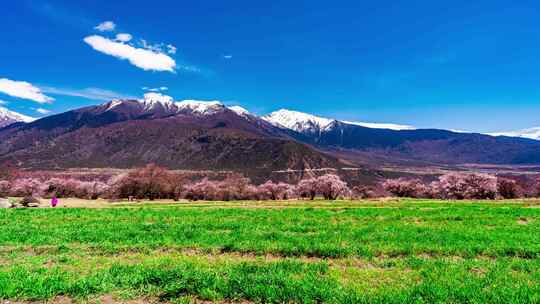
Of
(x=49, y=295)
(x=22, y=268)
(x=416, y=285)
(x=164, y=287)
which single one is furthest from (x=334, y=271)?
(x=22, y=268)

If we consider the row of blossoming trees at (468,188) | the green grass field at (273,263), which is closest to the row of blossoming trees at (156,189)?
the row of blossoming trees at (468,188)

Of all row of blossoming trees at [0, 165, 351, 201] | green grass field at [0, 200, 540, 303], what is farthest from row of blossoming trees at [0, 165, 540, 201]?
green grass field at [0, 200, 540, 303]

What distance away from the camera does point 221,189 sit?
80.9 metres

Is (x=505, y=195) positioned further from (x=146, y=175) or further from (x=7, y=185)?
(x=7, y=185)

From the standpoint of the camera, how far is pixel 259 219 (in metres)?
22.4

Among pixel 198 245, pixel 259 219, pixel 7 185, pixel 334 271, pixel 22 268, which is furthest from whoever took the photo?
pixel 7 185

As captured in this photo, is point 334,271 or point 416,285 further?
point 334,271

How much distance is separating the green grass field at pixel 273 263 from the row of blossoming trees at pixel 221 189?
57.4 metres

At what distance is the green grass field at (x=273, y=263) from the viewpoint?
8500 millimetres

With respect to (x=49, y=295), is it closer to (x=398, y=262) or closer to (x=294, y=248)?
(x=294, y=248)

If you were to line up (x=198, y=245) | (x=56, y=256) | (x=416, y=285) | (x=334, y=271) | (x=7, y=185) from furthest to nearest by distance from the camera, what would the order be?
1. (x=7, y=185)
2. (x=198, y=245)
3. (x=56, y=256)
4. (x=334, y=271)
5. (x=416, y=285)

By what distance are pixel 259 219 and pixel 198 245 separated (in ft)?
27.9

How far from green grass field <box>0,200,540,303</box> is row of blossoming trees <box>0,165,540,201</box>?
57.4m

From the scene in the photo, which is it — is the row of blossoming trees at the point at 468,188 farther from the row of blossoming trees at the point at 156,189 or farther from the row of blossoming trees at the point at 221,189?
the row of blossoming trees at the point at 156,189
